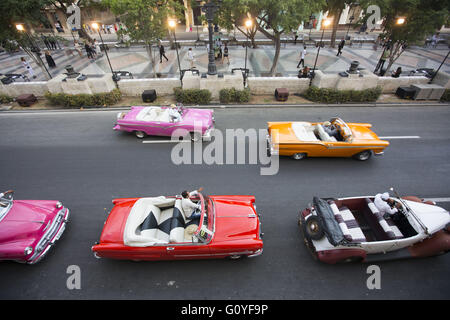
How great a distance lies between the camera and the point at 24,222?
5344 millimetres

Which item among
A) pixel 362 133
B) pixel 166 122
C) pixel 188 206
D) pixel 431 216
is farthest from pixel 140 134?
pixel 431 216

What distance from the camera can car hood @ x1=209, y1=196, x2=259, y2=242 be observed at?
502 centimetres

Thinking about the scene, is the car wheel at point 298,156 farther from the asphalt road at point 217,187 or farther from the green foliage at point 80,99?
the green foliage at point 80,99

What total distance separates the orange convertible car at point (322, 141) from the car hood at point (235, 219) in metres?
2.99

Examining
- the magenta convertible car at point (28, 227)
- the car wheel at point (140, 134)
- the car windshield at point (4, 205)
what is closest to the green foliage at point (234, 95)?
the car wheel at point (140, 134)

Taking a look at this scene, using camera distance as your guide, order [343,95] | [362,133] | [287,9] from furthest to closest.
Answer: [343,95]
[287,9]
[362,133]

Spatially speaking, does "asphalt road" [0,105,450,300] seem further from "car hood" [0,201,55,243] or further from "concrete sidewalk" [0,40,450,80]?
"concrete sidewalk" [0,40,450,80]

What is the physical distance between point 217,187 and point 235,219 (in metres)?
2.16

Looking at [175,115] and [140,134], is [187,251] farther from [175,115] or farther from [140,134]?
[140,134]

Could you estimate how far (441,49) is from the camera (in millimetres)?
21734

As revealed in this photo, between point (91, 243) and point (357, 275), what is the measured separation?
7011mm

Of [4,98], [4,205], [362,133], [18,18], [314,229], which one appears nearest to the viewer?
[314,229]

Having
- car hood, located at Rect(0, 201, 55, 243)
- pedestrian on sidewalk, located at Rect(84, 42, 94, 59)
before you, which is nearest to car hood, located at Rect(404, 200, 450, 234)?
car hood, located at Rect(0, 201, 55, 243)

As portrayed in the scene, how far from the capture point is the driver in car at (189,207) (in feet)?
17.7
